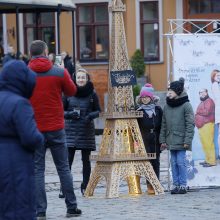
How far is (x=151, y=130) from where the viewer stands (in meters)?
14.5

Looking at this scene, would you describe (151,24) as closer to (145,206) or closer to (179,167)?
(179,167)

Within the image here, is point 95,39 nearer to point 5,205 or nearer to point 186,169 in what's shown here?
point 186,169

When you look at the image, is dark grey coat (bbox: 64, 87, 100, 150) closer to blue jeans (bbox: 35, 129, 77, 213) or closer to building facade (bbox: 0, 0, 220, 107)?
blue jeans (bbox: 35, 129, 77, 213)

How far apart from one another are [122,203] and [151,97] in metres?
1.89

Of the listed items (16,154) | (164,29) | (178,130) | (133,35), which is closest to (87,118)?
(178,130)

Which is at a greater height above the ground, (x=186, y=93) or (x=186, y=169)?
(x=186, y=93)

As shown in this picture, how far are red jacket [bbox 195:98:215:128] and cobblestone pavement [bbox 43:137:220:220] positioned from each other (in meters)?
0.97

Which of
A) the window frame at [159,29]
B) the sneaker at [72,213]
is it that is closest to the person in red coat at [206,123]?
the sneaker at [72,213]

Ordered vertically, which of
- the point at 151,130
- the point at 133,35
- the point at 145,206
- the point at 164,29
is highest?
the point at 164,29

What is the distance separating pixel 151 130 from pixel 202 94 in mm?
864

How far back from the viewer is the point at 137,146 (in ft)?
46.7

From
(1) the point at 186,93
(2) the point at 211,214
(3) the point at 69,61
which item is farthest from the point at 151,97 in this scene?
(3) the point at 69,61

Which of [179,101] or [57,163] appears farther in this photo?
[179,101]

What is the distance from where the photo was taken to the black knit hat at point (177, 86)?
1401cm
